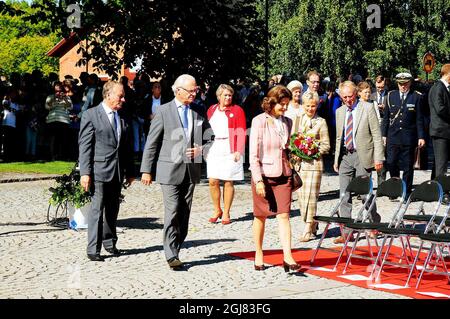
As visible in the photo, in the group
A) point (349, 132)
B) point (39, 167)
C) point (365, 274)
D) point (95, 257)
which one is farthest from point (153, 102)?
point (365, 274)

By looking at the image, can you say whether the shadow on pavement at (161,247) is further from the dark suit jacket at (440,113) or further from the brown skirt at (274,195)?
the dark suit jacket at (440,113)

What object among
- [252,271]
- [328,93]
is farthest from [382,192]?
[328,93]

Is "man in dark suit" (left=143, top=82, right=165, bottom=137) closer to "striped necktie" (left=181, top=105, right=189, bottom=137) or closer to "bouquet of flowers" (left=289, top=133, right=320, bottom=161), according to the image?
"bouquet of flowers" (left=289, top=133, right=320, bottom=161)

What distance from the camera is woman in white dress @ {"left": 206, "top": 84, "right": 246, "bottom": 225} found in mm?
14438

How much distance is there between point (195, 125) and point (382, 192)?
86.9 inches

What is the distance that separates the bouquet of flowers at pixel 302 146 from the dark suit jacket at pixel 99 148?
196 cm

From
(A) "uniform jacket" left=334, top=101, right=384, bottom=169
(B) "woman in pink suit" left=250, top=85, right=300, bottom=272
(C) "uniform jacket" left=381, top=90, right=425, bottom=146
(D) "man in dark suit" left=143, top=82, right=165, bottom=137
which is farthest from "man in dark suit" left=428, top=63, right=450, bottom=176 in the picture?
(D) "man in dark suit" left=143, top=82, right=165, bottom=137

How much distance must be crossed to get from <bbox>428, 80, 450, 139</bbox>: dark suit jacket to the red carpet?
3199 mm

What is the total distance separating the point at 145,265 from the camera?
10.7 m

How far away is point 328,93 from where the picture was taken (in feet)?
70.4

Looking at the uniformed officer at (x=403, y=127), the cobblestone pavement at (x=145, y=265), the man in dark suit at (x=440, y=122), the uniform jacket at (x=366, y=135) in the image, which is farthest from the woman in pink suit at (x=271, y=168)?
the uniformed officer at (x=403, y=127)

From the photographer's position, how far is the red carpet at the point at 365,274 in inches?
369

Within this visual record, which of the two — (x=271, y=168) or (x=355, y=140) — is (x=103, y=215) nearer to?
(x=271, y=168)

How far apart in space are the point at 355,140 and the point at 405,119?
14.3 feet
